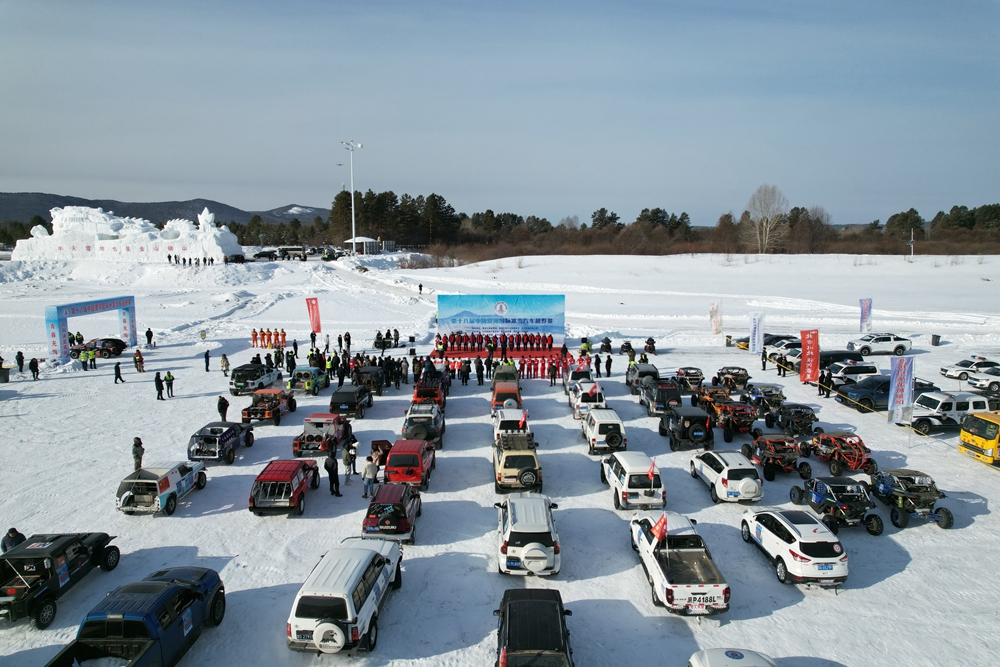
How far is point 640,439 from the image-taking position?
19594 mm

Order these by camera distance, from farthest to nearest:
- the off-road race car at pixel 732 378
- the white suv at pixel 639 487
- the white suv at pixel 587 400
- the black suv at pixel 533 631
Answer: the off-road race car at pixel 732 378
the white suv at pixel 587 400
the white suv at pixel 639 487
the black suv at pixel 533 631

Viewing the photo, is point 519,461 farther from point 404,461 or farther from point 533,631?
point 533,631

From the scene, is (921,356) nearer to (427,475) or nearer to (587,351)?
(587,351)

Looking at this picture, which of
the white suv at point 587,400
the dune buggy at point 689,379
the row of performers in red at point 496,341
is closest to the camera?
the white suv at point 587,400

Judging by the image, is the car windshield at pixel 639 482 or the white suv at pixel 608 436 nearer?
the car windshield at pixel 639 482

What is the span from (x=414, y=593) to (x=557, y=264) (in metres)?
69.4

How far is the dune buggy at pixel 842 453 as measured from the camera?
16.2 m

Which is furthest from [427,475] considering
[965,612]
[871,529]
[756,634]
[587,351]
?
[587,351]

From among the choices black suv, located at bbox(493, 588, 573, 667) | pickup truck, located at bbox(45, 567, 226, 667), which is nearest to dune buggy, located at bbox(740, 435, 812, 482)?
black suv, located at bbox(493, 588, 573, 667)

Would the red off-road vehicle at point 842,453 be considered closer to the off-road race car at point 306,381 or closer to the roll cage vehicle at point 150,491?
the roll cage vehicle at point 150,491

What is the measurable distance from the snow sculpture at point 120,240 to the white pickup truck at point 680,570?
8508 centimetres

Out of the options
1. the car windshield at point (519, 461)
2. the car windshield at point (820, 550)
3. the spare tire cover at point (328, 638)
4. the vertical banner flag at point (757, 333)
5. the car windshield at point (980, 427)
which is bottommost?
the spare tire cover at point (328, 638)

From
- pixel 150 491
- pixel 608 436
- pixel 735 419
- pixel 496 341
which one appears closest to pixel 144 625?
pixel 150 491

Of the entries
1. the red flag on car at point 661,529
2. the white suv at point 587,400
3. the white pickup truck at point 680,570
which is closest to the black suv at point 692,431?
the white suv at point 587,400
